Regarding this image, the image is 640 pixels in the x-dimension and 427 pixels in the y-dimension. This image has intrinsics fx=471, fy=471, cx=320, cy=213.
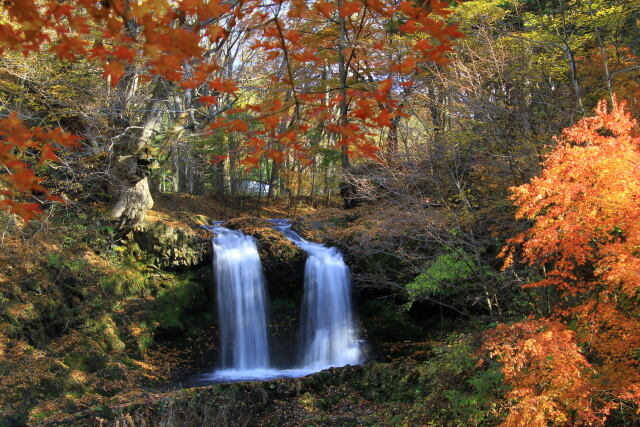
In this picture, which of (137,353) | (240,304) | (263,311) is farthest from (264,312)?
(137,353)

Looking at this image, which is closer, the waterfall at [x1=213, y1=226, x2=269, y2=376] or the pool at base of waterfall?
the pool at base of waterfall

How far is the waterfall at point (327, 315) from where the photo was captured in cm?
1190

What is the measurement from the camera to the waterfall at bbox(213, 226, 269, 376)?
37.4ft

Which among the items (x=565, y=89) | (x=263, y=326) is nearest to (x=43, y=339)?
(x=263, y=326)

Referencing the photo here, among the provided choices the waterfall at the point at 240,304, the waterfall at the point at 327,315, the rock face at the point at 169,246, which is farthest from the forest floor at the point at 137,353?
the waterfall at the point at 327,315

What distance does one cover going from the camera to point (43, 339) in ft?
28.4

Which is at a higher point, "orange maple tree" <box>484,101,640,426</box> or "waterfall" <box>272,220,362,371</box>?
"orange maple tree" <box>484,101,640,426</box>

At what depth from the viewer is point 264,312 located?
39.8 ft

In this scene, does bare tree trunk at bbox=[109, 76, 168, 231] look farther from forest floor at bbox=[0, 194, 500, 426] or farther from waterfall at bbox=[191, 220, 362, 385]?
waterfall at bbox=[191, 220, 362, 385]

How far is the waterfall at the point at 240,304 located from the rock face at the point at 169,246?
503mm

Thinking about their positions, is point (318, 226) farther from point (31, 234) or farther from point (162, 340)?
point (31, 234)

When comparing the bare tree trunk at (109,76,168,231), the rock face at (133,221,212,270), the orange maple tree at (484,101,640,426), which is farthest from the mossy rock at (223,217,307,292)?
the orange maple tree at (484,101,640,426)

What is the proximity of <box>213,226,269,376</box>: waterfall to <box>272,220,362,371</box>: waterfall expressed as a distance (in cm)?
114

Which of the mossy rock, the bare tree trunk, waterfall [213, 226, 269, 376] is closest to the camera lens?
the bare tree trunk
